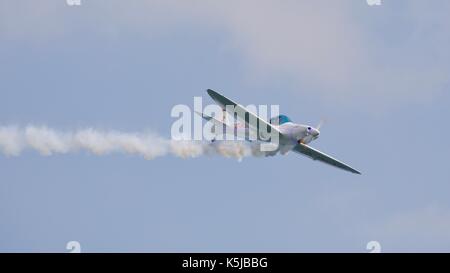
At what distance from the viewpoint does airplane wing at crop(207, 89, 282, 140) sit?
1987 inches

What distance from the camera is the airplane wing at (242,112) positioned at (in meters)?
50.5

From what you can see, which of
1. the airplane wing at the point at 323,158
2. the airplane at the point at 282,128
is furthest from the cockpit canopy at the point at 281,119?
the airplane wing at the point at 323,158

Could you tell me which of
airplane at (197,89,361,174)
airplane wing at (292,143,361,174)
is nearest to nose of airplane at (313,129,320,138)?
airplane at (197,89,361,174)

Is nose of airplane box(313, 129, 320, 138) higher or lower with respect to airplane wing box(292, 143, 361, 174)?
lower

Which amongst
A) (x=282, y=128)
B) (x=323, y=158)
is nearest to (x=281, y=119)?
(x=282, y=128)

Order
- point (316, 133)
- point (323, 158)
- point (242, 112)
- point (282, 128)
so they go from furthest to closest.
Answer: point (323, 158) < point (282, 128) < point (316, 133) < point (242, 112)

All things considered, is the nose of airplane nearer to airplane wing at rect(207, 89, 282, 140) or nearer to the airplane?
the airplane

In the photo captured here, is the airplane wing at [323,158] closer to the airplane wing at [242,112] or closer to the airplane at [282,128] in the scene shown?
the airplane at [282,128]

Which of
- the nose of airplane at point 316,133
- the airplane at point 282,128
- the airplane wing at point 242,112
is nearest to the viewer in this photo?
the airplane wing at point 242,112

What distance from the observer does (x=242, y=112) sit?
171 ft

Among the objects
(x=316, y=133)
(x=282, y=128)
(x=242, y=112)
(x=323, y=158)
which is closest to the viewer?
(x=242, y=112)

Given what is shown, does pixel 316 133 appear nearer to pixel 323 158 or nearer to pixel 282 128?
pixel 282 128
